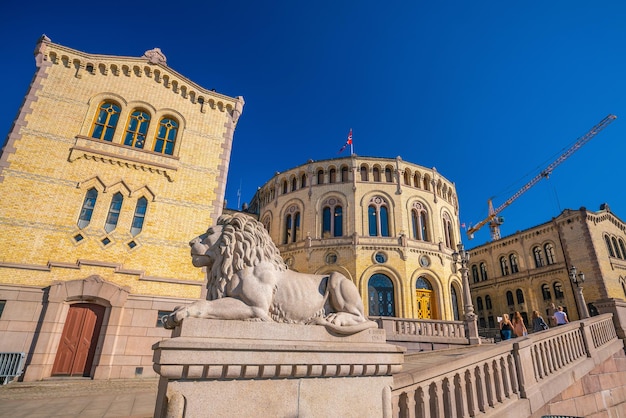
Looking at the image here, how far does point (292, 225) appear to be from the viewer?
87.7 ft

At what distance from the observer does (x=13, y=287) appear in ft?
31.0

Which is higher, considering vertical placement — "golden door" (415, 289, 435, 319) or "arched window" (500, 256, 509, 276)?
"arched window" (500, 256, 509, 276)

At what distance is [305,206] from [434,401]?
2280cm

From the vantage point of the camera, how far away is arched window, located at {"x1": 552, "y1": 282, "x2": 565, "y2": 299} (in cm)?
2948

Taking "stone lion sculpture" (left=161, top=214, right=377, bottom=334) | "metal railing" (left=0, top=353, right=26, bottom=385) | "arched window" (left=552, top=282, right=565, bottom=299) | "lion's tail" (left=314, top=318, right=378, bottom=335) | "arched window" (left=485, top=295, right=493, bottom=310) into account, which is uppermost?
"arched window" (left=552, top=282, right=565, bottom=299)

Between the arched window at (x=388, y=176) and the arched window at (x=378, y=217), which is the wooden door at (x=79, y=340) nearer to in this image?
the arched window at (x=378, y=217)

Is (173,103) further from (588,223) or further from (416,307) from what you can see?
(588,223)

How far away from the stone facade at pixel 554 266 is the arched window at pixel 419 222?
13791mm

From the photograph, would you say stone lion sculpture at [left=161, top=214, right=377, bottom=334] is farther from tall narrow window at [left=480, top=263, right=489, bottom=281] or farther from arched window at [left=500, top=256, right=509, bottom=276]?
tall narrow window at [left=480, top=263, right=489, bottom=281]

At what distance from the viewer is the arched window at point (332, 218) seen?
25.2 meters

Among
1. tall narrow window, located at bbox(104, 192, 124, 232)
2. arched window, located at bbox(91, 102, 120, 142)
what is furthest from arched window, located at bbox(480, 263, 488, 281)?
arched window, located at bbox(91, 102, 120, 142)

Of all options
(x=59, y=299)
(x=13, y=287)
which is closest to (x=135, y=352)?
(x=59, y=299)

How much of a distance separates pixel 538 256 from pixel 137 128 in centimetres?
3858

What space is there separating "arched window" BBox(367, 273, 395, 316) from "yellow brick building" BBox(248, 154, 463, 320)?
72 mm
